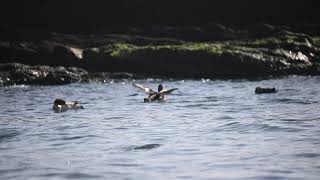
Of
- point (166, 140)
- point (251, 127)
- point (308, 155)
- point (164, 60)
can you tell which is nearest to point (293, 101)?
point (251, 127)

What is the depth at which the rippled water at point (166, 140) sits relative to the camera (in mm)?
8922

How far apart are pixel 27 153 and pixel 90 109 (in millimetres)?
9030

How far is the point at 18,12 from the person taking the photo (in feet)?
215

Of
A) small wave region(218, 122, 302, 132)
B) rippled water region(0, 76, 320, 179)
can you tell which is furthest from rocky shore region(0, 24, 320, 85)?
small wave region(218, 122, 302, 132)

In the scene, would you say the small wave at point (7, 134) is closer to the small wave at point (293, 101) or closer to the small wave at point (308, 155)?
the small wave at point (308, 155)

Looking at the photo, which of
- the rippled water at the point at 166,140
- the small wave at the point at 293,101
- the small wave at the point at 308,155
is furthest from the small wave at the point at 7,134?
the small wave at the point at 293,101

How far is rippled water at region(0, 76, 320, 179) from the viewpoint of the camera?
8.92 meters

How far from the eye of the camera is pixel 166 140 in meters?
11.9

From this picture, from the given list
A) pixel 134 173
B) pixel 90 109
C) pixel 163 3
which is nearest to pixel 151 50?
pixel 90 109

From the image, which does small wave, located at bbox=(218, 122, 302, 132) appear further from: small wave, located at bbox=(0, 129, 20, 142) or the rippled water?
small wave, located at bbox=(0, 129, 20, 142)

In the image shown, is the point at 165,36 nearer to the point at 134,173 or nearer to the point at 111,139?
the point at 111,139

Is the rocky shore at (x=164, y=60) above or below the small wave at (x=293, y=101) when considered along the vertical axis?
above

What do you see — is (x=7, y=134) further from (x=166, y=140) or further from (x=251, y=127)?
(x=251, y=127)

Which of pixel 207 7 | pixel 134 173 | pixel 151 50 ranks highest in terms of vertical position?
pixel 207 7
